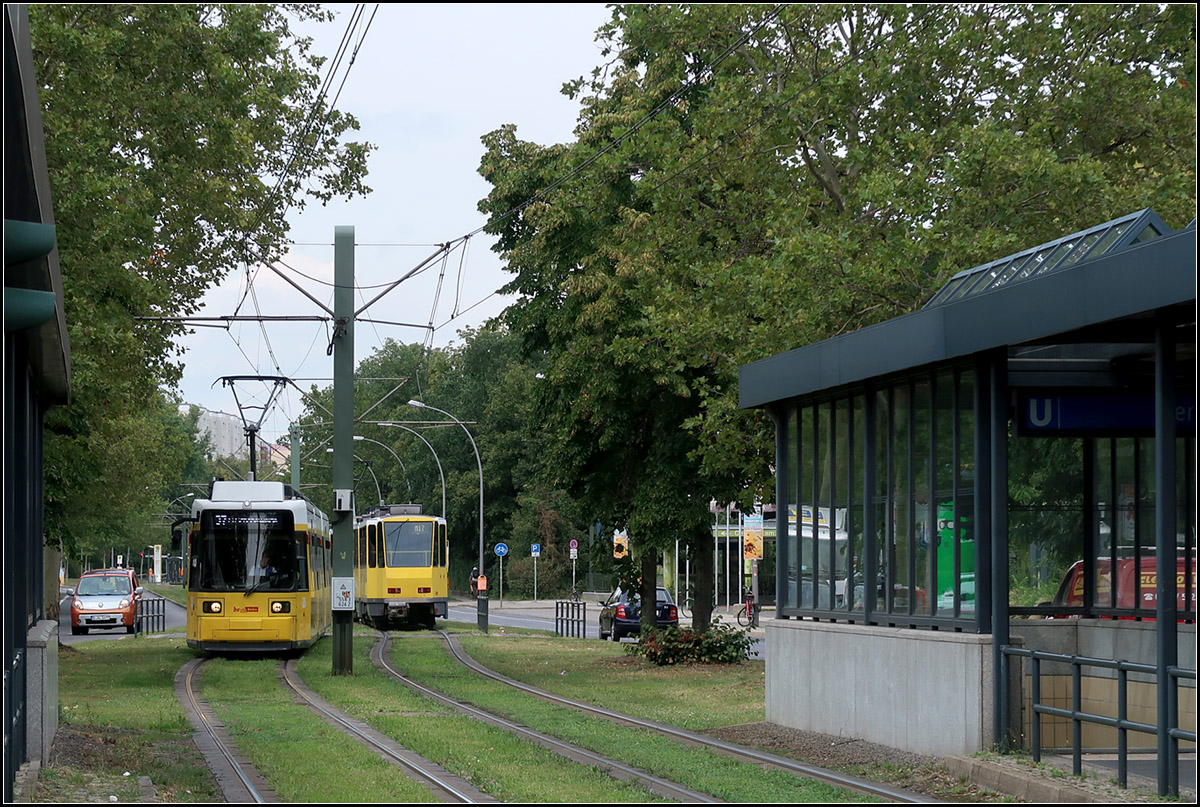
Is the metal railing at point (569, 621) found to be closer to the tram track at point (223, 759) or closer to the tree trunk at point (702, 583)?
the tree trunk at point (702, 583)

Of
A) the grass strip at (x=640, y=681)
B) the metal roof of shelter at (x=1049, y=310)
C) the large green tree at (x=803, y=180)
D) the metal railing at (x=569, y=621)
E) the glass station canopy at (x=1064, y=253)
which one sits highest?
the large green tree at (x=803, y=180)

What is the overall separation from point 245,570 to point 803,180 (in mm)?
12546

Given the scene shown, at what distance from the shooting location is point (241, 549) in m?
28.4

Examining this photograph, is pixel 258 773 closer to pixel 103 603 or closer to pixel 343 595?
pixel 343 595

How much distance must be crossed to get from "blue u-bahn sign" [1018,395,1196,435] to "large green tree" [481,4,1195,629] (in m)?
6.54

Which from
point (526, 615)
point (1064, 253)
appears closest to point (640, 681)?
point (1064, 253)

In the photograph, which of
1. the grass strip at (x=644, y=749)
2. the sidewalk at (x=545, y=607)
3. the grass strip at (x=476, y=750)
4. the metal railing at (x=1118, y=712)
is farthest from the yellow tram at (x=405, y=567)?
the metal railing at (x=1118, y=712)

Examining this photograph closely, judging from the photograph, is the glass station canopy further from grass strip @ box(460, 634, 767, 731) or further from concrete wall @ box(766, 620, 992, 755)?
grass strip @ box(460, 634, 767, 731)

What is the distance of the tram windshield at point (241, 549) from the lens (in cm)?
2831

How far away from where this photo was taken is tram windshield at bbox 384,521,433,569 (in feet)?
146

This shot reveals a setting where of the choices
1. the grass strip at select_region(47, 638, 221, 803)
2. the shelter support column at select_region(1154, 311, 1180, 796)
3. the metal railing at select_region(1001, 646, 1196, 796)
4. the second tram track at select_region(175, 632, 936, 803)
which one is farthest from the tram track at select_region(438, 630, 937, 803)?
the grass strip at select_region(47, 638, 221, 803)

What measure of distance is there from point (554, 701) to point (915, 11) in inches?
447

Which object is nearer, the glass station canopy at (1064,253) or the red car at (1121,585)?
the glass station canopy at (1064,253)

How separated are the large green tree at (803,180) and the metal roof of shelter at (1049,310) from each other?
5.44 m
